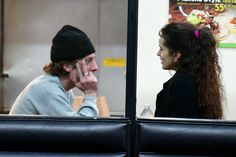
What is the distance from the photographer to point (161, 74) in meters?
2.53

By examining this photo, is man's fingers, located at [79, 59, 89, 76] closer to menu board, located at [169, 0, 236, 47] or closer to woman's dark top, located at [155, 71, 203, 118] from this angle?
woman's dark top, located at [155, 71, 203, 118]

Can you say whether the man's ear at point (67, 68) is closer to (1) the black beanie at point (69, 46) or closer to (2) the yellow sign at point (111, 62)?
(1) the black beanie at point (69, 46)

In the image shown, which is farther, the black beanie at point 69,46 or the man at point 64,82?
the black beanie at point 69,46

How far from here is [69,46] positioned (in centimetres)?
147

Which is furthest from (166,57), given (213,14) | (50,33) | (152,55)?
(50,33)

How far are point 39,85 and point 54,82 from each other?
57mm

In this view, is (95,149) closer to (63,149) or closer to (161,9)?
(63,149)

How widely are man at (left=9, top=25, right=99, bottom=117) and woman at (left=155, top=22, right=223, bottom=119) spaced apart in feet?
1.05

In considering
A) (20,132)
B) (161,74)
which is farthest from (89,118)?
(161,74)

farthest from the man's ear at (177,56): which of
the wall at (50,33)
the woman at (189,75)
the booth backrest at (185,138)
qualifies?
the wall at (50,33)

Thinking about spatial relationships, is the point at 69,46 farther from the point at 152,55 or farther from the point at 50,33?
the point at 50,33

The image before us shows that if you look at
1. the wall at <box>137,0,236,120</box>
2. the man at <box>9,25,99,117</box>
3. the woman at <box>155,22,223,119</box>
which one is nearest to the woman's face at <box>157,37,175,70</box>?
the woman at <box>155,22,223,119</box>

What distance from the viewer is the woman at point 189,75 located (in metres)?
1.52

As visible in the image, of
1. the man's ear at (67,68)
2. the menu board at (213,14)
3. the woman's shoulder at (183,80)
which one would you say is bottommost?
the woman's shoulder at (183,80)
